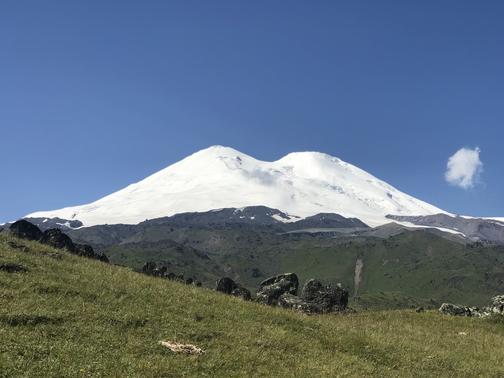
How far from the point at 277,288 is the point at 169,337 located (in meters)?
30.9

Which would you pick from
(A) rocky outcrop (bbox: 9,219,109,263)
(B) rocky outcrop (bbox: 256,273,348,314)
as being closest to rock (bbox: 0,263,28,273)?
(B) rocky outcrop (bbox: 256,273,348,314)

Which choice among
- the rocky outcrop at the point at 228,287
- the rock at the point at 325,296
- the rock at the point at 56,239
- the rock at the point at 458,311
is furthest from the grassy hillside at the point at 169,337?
the rocky outcrop at the point at 228,287

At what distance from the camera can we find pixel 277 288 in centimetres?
5441

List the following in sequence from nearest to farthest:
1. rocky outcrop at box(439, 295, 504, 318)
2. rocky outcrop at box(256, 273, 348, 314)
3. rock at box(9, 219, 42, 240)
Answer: rocky outcrop at box(439, 295, 504, 318) < rocky outcrop at box(256, 273, 348, 314) < rock at box(9, 219, 42, 240)

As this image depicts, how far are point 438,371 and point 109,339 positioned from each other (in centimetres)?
1515

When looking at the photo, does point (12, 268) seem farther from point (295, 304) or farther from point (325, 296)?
point (325, 296)

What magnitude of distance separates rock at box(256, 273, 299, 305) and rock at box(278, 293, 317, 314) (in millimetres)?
2462

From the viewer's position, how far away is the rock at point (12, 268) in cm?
2923

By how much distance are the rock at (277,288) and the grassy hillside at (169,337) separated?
56.4 ft

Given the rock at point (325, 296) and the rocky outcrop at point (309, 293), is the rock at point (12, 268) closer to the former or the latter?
the rocky outcrop at point (309, 293)

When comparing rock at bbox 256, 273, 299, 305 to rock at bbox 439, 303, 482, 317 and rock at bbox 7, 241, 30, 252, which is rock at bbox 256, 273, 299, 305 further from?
rock at bbox 7, 241, 30, 252

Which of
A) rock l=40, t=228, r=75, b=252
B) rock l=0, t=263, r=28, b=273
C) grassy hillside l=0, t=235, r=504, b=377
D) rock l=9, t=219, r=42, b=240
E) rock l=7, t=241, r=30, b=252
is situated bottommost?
grassy hillside l=0, t=235, r=504, b=377

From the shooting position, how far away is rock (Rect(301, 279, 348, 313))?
5269 centimetres

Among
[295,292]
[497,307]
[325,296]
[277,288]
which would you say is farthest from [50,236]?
[497,307]
